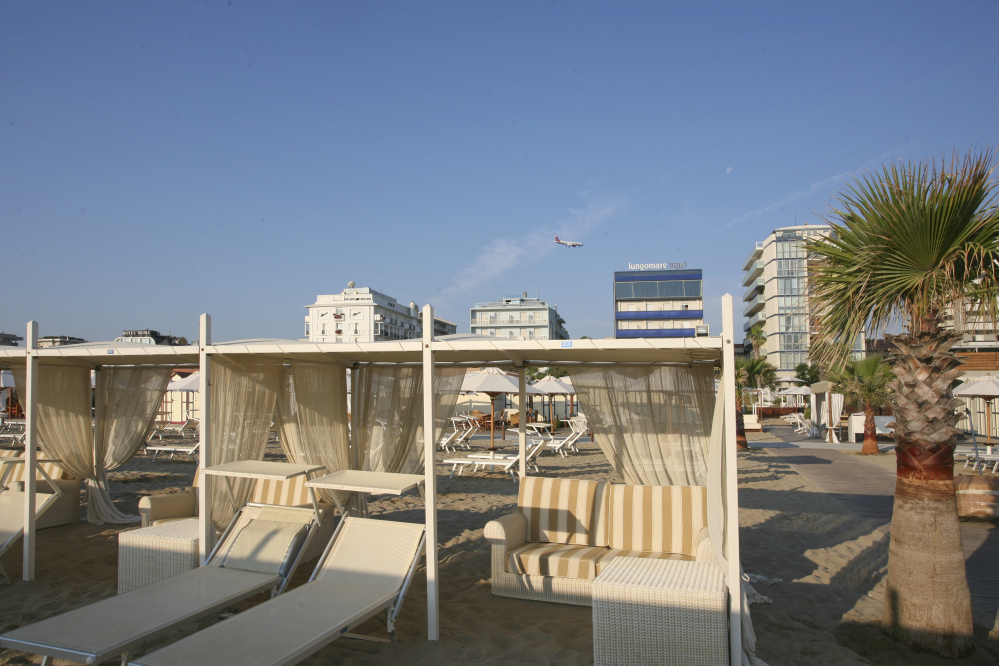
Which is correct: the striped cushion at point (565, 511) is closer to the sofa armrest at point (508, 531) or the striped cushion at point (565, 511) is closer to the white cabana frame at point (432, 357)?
the sofa armrest at point (508, 531)

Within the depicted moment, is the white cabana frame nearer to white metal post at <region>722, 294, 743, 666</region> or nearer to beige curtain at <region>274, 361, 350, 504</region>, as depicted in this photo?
white metal post at <region>722, 294, 743, 666</region>

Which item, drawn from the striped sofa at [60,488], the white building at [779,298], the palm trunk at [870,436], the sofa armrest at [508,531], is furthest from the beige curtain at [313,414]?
the white building at [779,298]

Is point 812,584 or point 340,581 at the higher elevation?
point 340,581

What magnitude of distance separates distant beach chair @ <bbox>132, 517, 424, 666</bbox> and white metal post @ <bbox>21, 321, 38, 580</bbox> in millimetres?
2804

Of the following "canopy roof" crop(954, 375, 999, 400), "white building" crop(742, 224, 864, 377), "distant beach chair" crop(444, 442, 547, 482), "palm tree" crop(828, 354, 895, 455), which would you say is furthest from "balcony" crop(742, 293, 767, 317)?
"distant beach chair" crop(444, 442, 547, 482)

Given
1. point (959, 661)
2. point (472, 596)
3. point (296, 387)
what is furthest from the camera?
point (296, 387)

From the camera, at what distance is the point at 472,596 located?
191 inches

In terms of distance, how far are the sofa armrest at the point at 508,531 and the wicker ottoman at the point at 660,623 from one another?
4.55ft

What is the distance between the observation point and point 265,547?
4.74 m

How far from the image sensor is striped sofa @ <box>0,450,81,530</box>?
281 inches

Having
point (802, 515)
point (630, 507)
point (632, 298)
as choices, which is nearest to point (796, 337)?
point (632, 298)

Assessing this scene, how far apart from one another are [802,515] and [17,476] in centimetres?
972

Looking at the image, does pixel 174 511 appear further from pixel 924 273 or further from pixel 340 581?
pixel 924 273

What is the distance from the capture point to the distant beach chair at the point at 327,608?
3.23m
